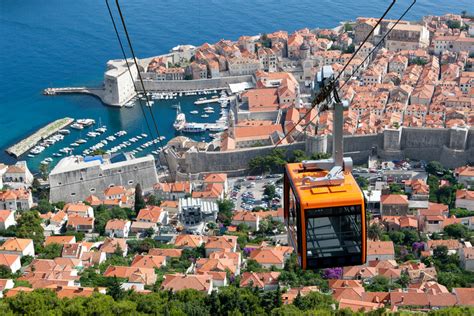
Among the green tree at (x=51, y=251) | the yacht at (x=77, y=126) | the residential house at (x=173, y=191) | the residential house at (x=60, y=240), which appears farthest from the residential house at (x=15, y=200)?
the yacht at (x=77, y=126)

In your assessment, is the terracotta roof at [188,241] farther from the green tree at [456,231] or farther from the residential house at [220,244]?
the green tree at [456,231]

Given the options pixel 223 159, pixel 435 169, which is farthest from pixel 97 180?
pixel 435 169

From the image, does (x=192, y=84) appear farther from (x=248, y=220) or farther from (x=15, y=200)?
(x=248, y=220)

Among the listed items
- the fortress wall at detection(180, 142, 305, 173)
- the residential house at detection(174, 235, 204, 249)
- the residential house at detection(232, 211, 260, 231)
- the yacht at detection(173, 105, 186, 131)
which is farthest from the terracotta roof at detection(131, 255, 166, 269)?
the yacht at detection(173, 105, 186, 131)

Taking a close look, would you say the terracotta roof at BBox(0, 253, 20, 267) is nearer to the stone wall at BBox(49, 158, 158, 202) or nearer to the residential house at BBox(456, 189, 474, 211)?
the stone wall at BBox(49, 158, 158, 202)

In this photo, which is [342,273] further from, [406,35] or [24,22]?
[24,22]

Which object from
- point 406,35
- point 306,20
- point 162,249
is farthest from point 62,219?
point 306,20

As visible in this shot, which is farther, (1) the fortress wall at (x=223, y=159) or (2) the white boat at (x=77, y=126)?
(2) the white boat at (x=77, y=126)
